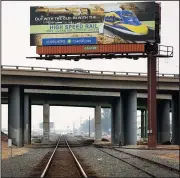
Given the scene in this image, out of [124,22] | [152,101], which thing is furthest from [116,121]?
[152,101]

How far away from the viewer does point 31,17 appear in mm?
56000

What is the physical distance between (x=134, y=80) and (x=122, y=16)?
11.2 m

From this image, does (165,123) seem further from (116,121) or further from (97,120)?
(97,120)

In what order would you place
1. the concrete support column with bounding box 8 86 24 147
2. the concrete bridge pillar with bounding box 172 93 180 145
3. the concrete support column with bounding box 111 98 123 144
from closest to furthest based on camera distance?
the concrete support column with bounding box 8 86 24 147 < the concrete bridge pillar with bounding box 172 93 180 145 < the concrete support column with bounding box 111 98 123 144

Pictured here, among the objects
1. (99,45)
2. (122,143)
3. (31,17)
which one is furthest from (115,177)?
(122,143)

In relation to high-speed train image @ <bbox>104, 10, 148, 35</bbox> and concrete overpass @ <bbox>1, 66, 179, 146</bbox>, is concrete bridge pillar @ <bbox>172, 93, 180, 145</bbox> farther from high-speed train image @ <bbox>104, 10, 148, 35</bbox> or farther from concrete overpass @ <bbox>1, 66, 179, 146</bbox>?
high-speed train image @ <bbox>104, 10, 148, 35</bbox>

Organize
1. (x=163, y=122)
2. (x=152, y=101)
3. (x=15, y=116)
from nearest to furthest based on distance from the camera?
→ (x=152, y=101) < (x=15, y=116) < (x=163, y=122)

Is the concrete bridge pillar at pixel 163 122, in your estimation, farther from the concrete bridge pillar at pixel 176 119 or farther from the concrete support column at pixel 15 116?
the concrete support column at pixel 15 116

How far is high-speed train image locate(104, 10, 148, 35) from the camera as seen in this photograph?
5450cm

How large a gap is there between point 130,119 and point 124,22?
A: 15719mm

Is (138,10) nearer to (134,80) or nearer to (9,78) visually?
(134,80)

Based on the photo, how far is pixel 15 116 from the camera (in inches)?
2265

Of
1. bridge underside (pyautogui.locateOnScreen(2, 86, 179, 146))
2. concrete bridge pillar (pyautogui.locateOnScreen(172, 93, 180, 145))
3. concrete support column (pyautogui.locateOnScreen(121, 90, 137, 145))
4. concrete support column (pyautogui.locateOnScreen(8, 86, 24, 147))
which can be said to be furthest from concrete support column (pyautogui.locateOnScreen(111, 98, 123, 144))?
concrete support column (pyautogui.locateOnScreen(8, 86, 24, 147))

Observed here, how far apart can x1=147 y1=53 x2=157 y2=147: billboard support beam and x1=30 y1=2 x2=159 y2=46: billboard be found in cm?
392
